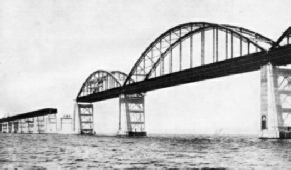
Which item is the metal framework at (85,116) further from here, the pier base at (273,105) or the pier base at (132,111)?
the pier base at (273,105)

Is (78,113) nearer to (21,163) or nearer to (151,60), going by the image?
(151,60)

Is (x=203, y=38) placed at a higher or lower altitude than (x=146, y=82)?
higher

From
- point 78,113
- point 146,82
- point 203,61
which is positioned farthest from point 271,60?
point 78,113

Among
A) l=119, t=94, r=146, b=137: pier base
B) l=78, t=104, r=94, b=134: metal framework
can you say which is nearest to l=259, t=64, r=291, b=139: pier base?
l=119, t=94, r=146, b=137: pier base

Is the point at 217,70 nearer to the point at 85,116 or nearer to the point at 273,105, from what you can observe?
the point at 273,105

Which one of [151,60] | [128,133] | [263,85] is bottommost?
[128,133]
